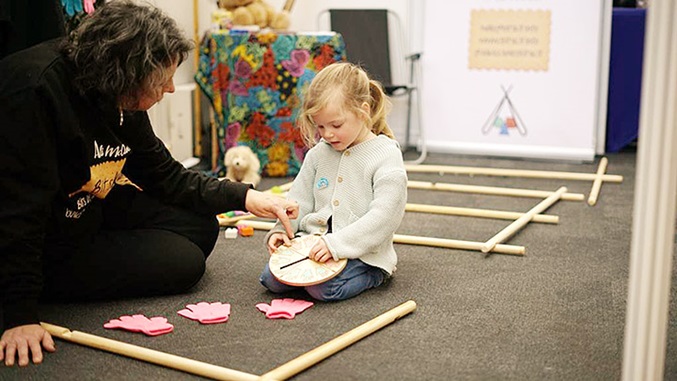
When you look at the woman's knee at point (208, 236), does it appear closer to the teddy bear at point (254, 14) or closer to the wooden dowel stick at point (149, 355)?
the wooden dowel stick at point (149, 355)

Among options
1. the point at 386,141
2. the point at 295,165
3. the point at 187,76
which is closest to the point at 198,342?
the point at 386,141

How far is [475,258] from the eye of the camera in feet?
7.41

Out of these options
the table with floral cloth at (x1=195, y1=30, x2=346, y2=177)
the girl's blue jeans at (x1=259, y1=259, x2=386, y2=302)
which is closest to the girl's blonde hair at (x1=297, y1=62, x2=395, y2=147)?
the girl's blue jeans at (x1=259, y1=259, x2=386, y2=302)

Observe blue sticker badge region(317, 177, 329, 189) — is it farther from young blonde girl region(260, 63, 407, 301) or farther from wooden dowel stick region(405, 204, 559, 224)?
wooden dowel stick region(405, 204, 559, 224)

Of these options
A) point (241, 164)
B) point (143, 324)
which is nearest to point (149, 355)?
point (143, 324)

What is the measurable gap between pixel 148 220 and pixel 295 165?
1.48 m

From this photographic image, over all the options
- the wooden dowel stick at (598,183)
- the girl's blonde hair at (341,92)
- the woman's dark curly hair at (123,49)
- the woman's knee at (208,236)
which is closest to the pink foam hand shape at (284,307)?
the woman's knee at (208,236)

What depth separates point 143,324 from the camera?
67.6 inches

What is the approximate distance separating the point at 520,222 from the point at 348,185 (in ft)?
2.57

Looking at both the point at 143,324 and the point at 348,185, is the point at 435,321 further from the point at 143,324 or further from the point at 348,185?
the point at 143,324

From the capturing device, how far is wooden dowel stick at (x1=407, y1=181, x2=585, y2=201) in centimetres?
300

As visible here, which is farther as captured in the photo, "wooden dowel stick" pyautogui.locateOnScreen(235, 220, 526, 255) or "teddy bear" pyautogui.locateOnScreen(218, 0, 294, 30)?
"teddy bear" pyautogui.locateOnScreen(218, 0, 294, 30)

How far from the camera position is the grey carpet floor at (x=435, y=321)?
1.52 m

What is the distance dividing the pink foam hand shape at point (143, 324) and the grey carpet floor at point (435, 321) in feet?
0.05
